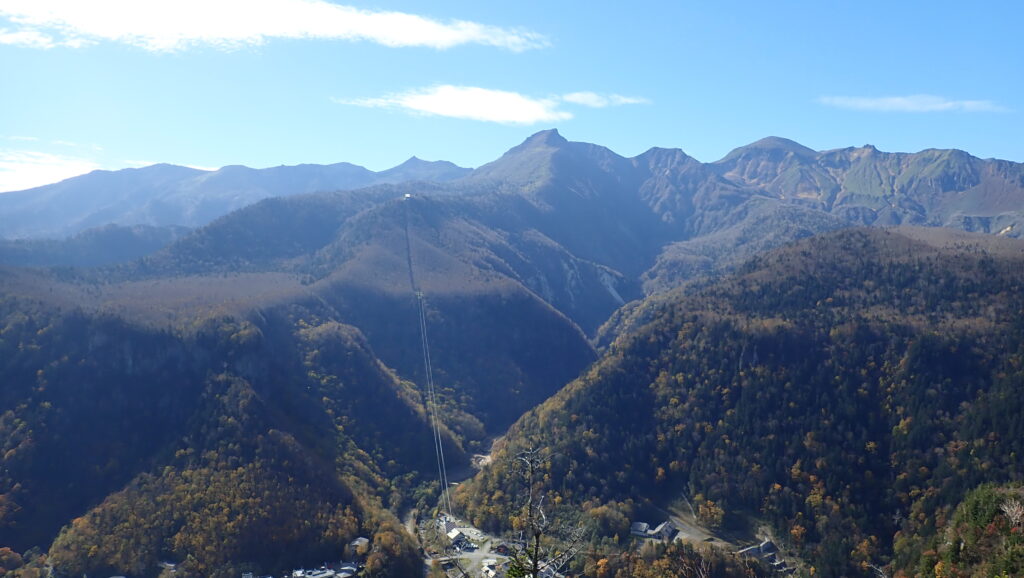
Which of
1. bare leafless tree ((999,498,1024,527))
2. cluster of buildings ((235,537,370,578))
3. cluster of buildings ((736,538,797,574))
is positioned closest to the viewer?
bare leafless tree ((999,498,1024,527))

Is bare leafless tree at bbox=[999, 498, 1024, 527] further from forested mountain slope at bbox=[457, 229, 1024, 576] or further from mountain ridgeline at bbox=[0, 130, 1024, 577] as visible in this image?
forested mountain slope at bbox=[457, 229, 1024, 576]

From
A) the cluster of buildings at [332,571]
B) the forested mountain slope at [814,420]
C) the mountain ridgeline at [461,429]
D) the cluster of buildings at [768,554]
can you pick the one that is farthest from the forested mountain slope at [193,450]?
the cluster of buildings at [768,554]

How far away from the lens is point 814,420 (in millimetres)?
137250

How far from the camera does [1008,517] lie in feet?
291

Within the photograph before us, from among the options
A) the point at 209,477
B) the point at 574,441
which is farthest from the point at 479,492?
the point at 209,477

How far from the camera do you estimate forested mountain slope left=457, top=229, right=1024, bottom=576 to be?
12012 centimetres

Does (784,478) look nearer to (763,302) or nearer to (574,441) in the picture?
(574,441)

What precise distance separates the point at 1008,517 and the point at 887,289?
101441mm

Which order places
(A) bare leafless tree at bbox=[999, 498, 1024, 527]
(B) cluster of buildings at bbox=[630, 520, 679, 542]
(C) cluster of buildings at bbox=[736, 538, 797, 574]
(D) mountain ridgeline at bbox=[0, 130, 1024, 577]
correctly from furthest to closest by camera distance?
(B) cluster of buildings at bbox=[630, 520, 679, 542] < (D) mountain ridgeline at bbox=[0, 130, 1024, 577] < (C) cluster of buildings at bbox=[736, 538, 797, 574] < (A) bare leafless tree at bbox=[999, 498, 1024, 527]

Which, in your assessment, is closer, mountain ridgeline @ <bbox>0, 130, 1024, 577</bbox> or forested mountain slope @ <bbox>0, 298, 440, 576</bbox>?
forested mountain slope @ <bbox>0, 298, 440, 576</bbox>

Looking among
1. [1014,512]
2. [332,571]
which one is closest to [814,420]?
[1014,512]

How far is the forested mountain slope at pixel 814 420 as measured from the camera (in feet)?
394

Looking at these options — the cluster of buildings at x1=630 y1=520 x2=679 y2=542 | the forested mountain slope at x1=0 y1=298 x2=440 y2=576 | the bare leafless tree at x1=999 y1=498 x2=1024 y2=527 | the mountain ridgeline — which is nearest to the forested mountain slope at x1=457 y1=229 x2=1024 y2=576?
the mountain ridgeline

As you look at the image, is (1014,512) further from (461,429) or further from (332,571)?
(461,429)
